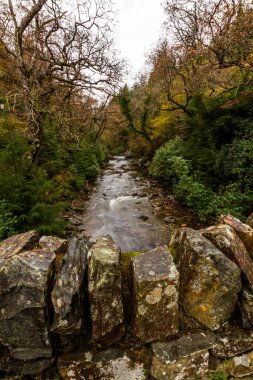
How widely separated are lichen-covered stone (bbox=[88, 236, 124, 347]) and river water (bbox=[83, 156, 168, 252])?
3.73 meters

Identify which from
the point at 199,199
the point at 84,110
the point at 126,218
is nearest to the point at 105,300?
the point at 199,199

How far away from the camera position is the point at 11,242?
2916 mm

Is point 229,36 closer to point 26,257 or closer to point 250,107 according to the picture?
point 250,107

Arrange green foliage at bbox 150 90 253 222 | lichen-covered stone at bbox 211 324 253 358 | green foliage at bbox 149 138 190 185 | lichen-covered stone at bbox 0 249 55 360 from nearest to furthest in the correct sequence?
lichen-covered stone at bbox 0 249 55 360, lichen-covered stone at bbox 211 324 253 358, green foliage at bbox 150 90 253 222, green foliage at bbox 149 138 190 185

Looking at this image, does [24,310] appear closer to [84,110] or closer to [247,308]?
[247,308]

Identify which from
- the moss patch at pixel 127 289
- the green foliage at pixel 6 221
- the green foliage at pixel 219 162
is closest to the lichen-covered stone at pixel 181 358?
the moss patch at pixel 127 289

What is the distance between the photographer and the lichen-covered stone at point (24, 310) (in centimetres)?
216

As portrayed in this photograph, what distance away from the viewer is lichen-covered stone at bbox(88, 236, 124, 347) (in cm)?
225

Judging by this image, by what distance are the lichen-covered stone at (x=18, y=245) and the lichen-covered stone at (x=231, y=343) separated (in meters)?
2.36

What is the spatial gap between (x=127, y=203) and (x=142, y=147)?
9.98 metres

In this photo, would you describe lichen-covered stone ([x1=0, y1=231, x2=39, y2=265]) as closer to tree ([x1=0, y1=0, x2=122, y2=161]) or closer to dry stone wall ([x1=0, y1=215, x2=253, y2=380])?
dry stone wall ([x1=0, y1=215, x2=253, y2=380])

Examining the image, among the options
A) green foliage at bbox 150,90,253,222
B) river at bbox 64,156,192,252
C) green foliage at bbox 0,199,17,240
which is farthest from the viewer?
river at bbox 64,156,192,252

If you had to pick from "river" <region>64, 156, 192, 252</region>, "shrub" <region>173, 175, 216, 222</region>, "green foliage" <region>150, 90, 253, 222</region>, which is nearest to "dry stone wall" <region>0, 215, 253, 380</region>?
"river" <region>64, 156, 192, 252</region>

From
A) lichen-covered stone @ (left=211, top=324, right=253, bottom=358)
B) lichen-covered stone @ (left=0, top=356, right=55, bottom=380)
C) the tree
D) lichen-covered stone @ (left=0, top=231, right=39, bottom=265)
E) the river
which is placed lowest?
the river
